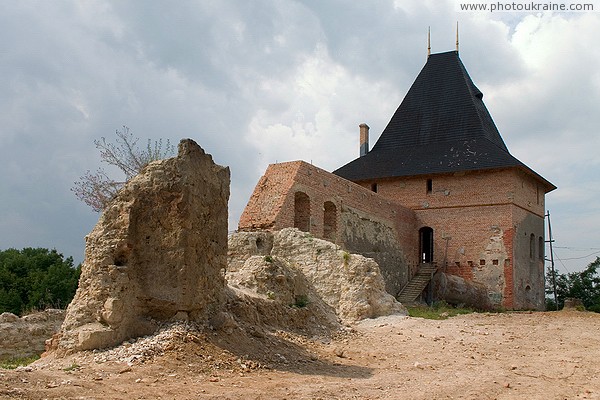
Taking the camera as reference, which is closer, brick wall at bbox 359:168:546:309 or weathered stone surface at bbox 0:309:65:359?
weathered stone surface at bbox 0:309:65:359

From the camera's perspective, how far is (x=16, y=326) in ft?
41.7

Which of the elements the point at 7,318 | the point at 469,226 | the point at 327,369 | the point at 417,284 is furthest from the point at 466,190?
the point at 327,369

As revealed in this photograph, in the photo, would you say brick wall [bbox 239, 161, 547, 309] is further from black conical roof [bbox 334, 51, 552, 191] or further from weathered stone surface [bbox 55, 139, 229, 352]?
weathered stone surface [bbox 55, 139, 229, 352]

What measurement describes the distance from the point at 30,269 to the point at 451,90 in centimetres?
1965

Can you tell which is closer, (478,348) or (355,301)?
(478,348)

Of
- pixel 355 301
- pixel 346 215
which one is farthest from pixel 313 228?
pixel 355 301

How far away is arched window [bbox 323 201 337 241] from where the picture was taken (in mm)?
19609

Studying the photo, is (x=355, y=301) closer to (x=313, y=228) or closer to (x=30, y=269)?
(x=313, y=228)

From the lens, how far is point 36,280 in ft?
80.3

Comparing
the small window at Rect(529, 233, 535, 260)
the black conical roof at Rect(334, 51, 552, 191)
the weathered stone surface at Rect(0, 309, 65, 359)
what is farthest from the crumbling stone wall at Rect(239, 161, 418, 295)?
the weathered stone surface at Rect(0, 309, 65, 359)

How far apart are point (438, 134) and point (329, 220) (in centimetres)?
1110

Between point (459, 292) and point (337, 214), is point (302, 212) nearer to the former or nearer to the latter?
point (337, 214)

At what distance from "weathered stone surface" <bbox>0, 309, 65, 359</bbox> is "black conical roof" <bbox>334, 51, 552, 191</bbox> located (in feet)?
55.6

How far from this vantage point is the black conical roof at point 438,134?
2670 centimetres
